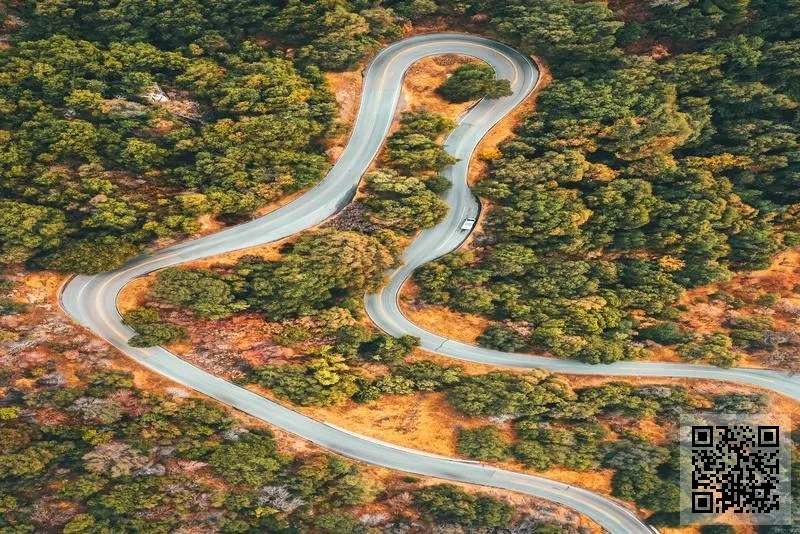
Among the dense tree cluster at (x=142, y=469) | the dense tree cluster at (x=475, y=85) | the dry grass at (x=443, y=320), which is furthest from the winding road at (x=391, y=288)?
Result: the dense tree cluster at (x=142, y=469)

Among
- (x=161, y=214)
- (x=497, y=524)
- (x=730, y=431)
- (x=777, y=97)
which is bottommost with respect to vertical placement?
(x=497, y=524)

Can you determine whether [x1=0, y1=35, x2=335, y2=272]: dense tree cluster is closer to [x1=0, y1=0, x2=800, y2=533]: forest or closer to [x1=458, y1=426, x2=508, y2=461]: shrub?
[x1=0, y1=0, x2=800, y2=533]: forest

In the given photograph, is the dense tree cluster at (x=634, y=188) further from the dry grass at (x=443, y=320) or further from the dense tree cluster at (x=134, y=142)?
the dense tree cluster at (x=134, y=142)

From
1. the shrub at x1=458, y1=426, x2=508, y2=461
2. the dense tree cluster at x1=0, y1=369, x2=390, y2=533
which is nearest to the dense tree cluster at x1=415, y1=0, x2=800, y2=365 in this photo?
the shrub at x1=458, y1=426, x2=508, y2=461

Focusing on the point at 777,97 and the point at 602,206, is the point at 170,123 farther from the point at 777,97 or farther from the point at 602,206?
the point at 777,97

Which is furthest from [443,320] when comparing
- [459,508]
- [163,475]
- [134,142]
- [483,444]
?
[134,142]

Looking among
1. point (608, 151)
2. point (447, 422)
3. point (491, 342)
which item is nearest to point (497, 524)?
point (447, 422)

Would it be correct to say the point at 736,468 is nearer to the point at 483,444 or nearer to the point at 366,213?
the point at 483,444
